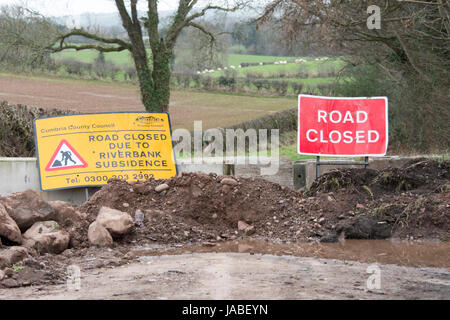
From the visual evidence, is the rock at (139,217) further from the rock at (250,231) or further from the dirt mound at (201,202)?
the rock at (250,231)

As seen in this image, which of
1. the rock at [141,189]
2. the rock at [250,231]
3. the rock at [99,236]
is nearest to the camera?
the rock at [99,236]

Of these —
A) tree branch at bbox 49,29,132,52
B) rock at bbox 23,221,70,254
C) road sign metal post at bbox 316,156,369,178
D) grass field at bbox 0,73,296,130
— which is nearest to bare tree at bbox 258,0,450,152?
road sign metal post at bbox 316,156,369,178

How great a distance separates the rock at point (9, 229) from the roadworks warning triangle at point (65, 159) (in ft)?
13.1

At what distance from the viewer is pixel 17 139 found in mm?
16000

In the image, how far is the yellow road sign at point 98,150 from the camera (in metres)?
12.0

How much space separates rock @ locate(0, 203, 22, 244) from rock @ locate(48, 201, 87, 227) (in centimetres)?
85

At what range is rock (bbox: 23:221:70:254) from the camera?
26.2 ft

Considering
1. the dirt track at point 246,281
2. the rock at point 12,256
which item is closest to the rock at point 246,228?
the dirt track at point 246,281

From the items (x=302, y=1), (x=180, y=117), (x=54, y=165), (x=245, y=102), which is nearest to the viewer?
(x=54, y=165)

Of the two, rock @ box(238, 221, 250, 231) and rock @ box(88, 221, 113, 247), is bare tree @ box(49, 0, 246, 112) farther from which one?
rock @ box(88, 221, 113, 247)

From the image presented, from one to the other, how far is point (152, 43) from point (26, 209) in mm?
15412

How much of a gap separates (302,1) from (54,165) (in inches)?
268
